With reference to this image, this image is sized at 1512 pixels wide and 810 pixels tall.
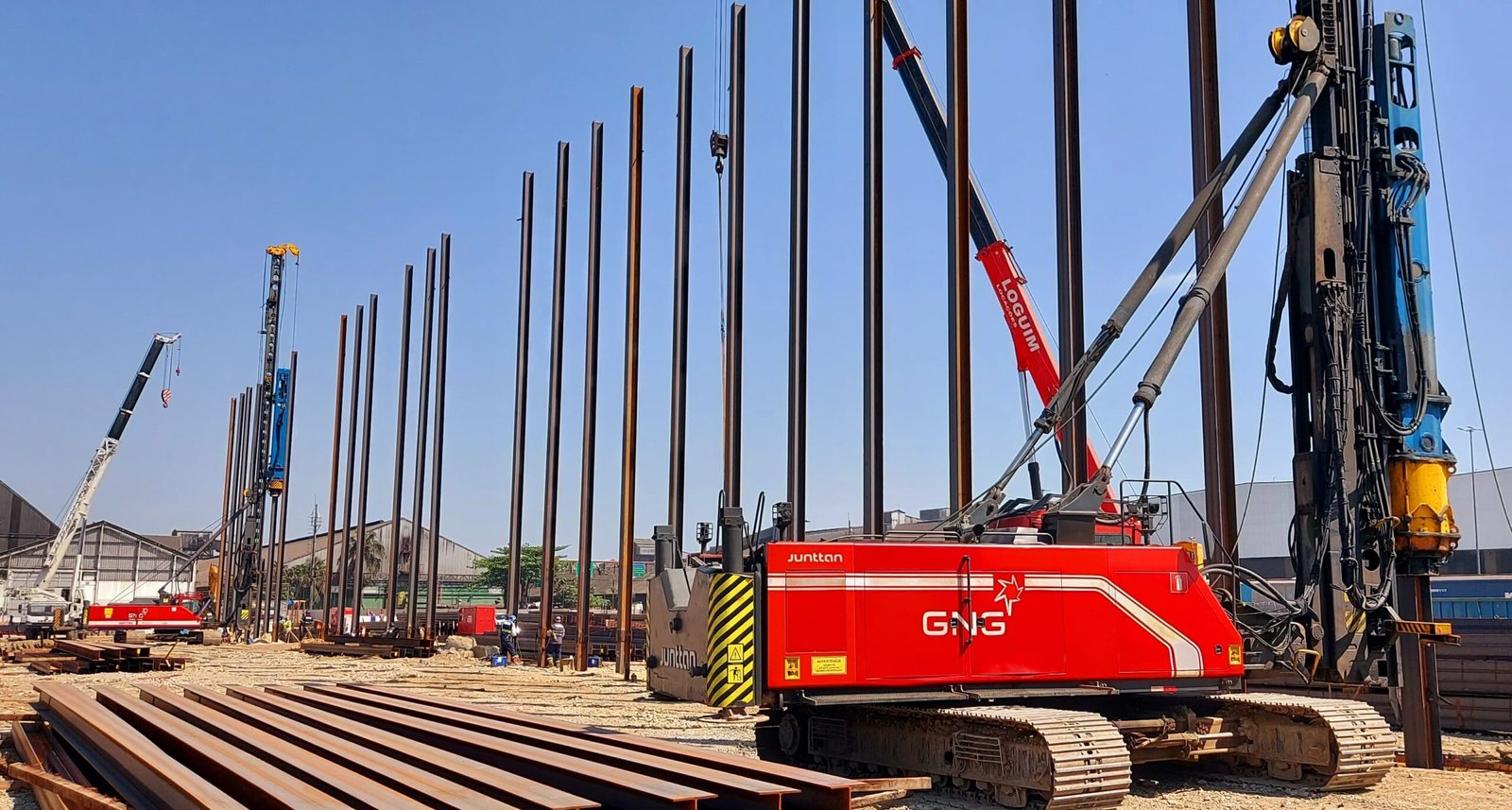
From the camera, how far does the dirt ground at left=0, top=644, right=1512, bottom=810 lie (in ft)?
36.4

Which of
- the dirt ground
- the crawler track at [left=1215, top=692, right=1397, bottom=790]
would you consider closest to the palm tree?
the dirt ground

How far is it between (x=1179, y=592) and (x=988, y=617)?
1972mm

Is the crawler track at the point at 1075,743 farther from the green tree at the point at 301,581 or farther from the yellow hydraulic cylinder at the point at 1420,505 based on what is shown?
the green tree at the point at 301,581

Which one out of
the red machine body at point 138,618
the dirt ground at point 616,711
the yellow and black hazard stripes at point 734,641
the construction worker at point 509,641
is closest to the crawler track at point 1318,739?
the dirt ground at point 616,711

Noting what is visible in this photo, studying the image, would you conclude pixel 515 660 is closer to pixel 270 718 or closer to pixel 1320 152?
pixel 270 718

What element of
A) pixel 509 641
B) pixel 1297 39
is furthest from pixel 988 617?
pixel 509 641

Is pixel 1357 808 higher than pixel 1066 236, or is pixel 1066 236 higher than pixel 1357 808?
pixel 1066 236

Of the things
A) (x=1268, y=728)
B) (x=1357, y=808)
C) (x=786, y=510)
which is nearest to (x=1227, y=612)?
(x=1268, y=728)

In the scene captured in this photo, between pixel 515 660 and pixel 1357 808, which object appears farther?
pixel 515 660

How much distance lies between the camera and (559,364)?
3541 centimetres

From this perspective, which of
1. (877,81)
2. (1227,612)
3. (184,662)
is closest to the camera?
(1227,612)

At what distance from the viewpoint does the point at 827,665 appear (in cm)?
1098

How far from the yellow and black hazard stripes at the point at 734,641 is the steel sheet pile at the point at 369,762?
3.87ft

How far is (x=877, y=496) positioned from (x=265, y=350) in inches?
2086
